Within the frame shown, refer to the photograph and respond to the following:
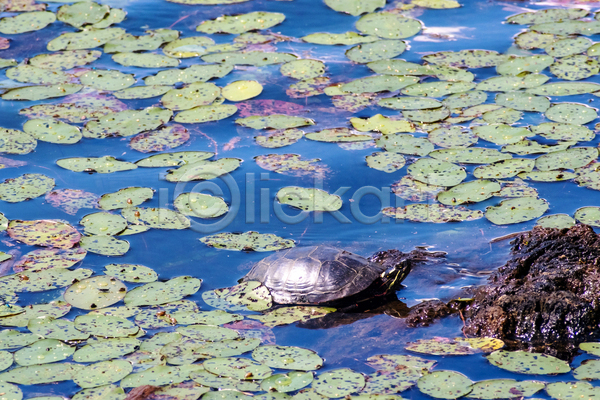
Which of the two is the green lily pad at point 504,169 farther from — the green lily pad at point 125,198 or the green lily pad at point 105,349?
the green lily pad at point 105,349

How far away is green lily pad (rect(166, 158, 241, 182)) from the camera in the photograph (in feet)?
19.4

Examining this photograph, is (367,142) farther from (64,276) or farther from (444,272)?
(64,276)

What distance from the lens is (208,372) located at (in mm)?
3809

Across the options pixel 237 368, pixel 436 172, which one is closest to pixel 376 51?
pixel 436 172

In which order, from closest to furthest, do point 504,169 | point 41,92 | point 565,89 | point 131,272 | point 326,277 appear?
point 326,277 → point 131,272 → point 504,169 → point 565,89 → point 41,92

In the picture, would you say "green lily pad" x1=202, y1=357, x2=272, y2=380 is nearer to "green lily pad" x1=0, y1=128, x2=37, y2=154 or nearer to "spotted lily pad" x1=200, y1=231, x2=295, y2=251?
"spotted lily pad" x1=200, y1=231, x2=295, y2=251

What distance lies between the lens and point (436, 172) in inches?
227

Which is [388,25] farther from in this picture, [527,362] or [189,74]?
[527,362]

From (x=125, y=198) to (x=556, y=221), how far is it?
3.40 metres

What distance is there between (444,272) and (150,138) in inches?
123

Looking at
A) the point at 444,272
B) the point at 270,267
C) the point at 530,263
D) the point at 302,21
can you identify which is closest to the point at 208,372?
the point at 270,267

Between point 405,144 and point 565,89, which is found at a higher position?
point 565,89

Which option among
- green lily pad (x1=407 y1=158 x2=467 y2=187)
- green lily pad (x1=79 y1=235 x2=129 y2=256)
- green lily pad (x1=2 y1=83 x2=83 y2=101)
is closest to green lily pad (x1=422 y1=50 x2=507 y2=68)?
green lily pad (x1=407 y1=158 x2=467 y2=187)

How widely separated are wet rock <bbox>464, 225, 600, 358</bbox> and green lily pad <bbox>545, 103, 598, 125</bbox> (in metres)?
2.13
